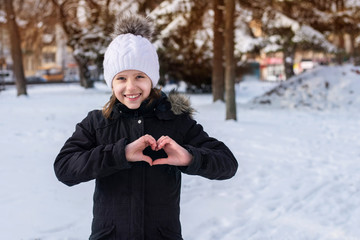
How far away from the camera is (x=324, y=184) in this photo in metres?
6.11

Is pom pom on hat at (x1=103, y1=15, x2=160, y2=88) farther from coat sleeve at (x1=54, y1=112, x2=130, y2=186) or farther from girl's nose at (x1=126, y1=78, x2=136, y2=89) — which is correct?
coat sleeve at (x1=54, y1=112, x2=130, y2=186)

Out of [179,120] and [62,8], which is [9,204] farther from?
[62,8]

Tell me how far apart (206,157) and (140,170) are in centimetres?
32

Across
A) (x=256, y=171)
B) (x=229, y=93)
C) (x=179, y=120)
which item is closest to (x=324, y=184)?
(x=256, y=171)

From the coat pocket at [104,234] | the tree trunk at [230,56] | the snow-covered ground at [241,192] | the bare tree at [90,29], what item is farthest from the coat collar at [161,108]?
the bare tree at [90,29]

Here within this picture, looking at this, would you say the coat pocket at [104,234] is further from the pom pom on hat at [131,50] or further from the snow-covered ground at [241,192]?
the snow-covered ground at [241,192]

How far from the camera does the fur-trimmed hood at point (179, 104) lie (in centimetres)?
200

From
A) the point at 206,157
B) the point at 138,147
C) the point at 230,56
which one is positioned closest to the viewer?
the point at 138,147

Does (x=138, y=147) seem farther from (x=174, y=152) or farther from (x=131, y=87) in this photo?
A: (x=131, y=87)

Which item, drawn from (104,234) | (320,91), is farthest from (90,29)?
(104,234)

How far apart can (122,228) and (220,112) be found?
1312 centimetres

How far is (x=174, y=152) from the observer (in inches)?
69.1

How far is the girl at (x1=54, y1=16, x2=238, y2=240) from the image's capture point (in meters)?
1.87

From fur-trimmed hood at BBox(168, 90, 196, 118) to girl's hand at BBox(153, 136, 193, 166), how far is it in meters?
0.29
